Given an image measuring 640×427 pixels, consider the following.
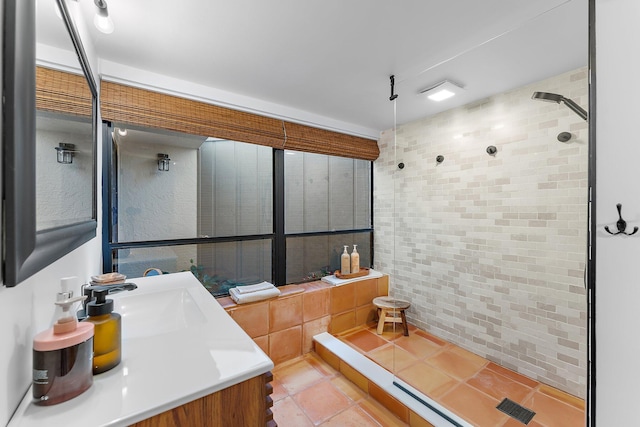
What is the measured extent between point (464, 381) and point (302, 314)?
1.26 meters

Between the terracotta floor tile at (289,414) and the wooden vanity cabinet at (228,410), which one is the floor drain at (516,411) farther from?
the wooden vanity cabinet at (228,410)

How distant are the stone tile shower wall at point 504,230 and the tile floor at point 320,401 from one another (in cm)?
101

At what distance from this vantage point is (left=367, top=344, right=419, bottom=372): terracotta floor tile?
79.6 inches

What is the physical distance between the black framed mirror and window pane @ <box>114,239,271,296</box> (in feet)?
4.74

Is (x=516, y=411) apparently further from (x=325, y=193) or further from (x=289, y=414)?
(x=325, y=193)

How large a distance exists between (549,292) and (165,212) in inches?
106

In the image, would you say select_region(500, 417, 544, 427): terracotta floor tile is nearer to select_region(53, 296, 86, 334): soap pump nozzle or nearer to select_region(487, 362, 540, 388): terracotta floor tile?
select_region(487, 362, 540, 388): terracotta floor tile

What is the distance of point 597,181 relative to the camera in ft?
3.13

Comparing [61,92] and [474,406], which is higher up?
[61,92]

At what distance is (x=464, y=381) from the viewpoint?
1.85 metres

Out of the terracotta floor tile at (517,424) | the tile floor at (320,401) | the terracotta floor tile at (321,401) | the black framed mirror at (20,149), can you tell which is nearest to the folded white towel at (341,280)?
the tile floor at (320,401)

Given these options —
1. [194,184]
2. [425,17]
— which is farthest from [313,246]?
[425,17]

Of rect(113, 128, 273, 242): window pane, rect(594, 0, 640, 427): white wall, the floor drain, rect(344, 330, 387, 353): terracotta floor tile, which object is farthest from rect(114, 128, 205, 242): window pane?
the floor drain

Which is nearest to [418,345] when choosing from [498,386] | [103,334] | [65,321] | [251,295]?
[498,386]
